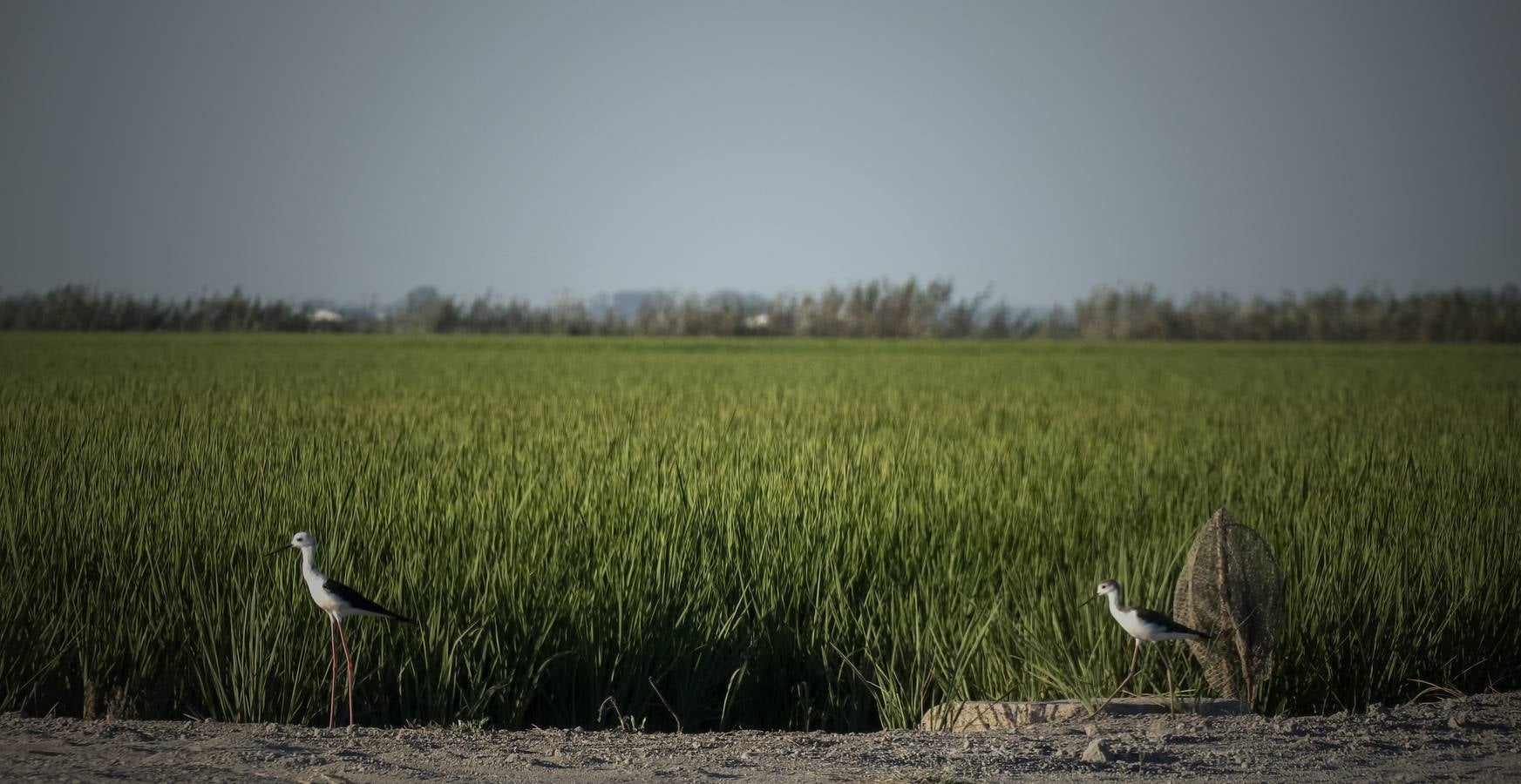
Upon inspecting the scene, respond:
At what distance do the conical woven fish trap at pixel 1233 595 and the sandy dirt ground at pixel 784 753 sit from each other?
33cm

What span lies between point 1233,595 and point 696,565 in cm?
188

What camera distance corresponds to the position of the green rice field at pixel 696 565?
12.5ft

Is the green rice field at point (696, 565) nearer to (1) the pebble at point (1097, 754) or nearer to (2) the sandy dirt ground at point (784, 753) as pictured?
(2) the sandy dirt ground at point (784, 753)

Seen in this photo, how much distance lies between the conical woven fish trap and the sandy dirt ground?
0.33m

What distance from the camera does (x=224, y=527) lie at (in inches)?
185

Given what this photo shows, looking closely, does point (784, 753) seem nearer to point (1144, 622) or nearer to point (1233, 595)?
point (1144, 622)

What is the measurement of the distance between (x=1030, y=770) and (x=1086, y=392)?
1347 cm

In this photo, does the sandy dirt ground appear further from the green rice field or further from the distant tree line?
the distant tree line

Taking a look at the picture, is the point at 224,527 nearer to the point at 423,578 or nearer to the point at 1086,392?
the point at 423,578

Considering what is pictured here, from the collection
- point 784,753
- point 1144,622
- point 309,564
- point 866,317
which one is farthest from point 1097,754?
point 866,317

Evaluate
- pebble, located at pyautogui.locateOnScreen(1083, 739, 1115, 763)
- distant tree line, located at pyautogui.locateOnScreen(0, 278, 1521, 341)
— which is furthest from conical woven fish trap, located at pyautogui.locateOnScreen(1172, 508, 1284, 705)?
distant tree line, located at pyautogui.locateOnScreen(0, 278, 1521, 341)

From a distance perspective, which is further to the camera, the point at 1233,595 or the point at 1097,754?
the point at 1233,595

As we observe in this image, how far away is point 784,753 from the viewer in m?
2.97

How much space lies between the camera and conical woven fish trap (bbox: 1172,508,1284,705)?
3.58 metres
